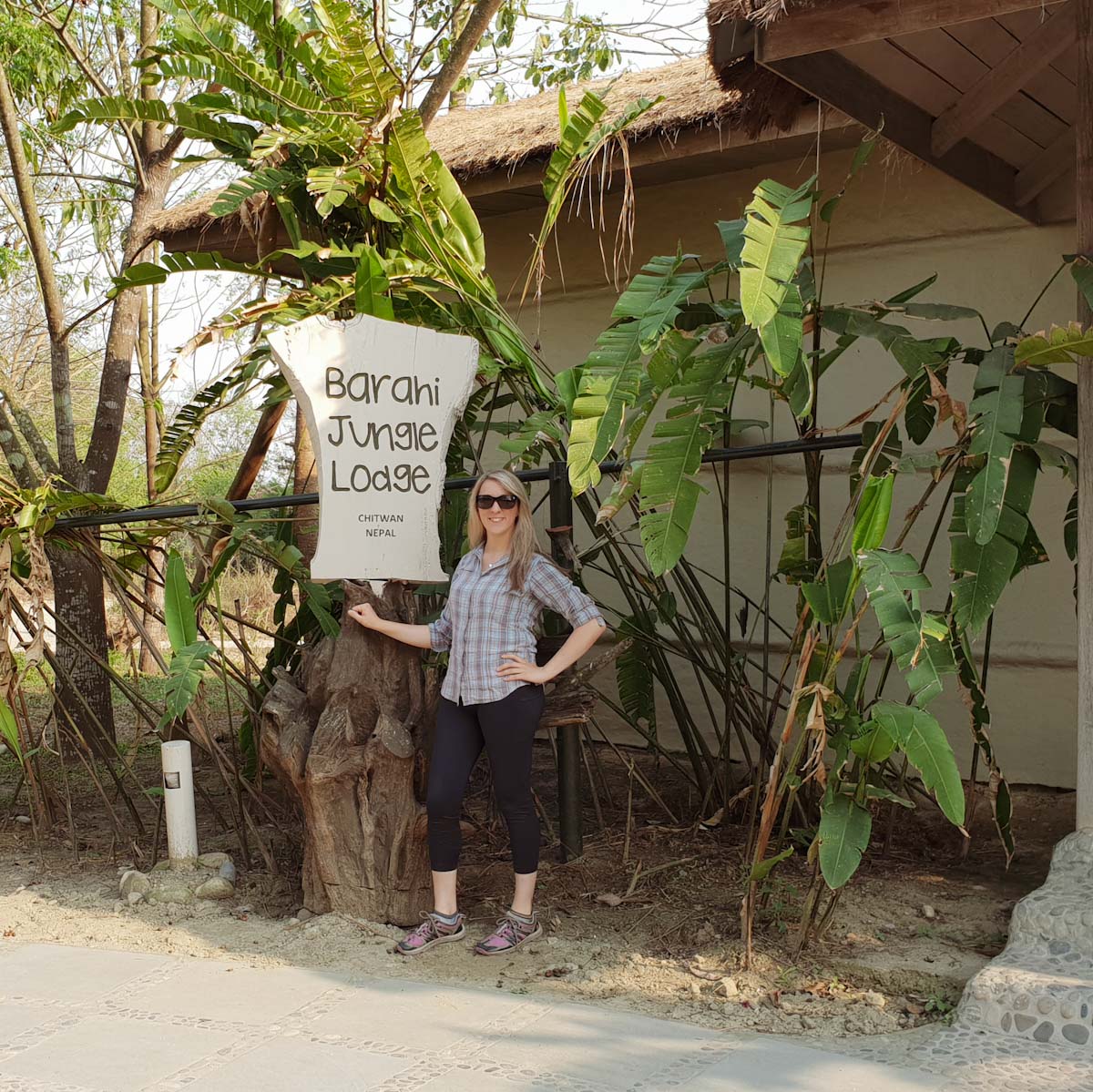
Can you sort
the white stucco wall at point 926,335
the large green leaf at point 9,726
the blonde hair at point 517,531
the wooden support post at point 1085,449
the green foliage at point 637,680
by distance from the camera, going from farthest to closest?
the white stucco wall at point 926,335, the green foliage at point 637,680, the large green leaf at point 9,726, the blonde hair at point 517,531, the wooden support post at point 1085,449

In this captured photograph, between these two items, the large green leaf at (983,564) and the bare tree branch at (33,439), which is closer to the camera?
the large green leaf at (983,564)

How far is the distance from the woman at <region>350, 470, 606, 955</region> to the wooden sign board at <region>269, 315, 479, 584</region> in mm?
283

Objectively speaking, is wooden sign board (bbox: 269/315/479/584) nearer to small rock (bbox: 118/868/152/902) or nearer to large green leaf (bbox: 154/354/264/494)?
large green leaf (bbox: 154/354/264/494)

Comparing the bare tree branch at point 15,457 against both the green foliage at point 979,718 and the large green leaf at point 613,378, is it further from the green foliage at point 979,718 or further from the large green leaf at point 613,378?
the green foliage at point 979,718

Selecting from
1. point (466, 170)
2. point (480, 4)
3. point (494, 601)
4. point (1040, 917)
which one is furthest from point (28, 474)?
point (1040, 917)

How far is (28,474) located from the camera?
666cm

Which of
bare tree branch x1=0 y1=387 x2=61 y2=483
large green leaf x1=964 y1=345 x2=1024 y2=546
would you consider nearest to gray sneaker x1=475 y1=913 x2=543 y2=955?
large green leaf x1=964 y1=345 x2=1024 y2=546

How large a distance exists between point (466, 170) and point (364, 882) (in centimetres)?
365

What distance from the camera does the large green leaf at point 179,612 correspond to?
4289mm

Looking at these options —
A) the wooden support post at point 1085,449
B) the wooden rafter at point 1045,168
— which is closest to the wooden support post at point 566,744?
the wooden support post at point 1085,449

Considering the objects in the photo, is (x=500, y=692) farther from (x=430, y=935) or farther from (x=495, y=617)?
(x=430, y=935)

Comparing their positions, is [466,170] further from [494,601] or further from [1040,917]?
[1040,917]

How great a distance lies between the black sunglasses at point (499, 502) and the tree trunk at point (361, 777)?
0.57 meters

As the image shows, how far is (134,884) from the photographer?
445 cm
